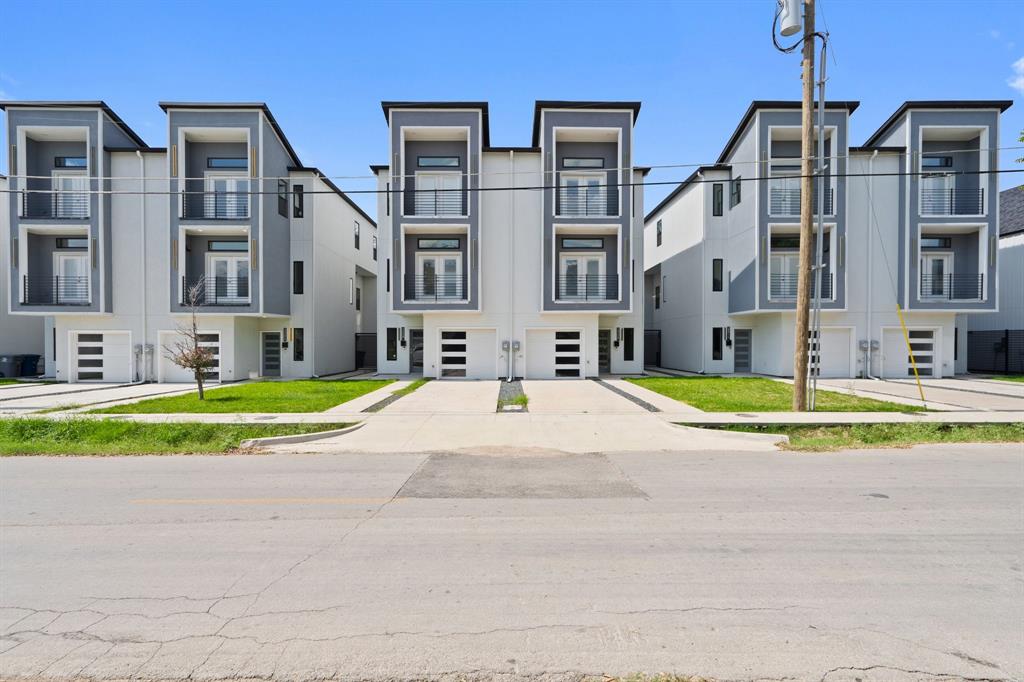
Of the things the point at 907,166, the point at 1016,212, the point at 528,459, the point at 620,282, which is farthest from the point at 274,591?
the point at 1016,212

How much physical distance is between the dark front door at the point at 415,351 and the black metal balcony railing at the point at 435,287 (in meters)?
2.64

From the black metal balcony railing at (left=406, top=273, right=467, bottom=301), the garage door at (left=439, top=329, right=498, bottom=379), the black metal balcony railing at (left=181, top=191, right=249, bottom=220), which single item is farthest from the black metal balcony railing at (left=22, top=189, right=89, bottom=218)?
the garage door at (left=439, top=329, right=498, bottom=379)

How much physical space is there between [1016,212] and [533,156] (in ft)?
98.9

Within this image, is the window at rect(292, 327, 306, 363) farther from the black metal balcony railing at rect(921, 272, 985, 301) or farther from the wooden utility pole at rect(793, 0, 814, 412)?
the black metal balcony railing at rect(921, 272, 985, 301)

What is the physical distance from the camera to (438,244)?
2439 centimetres

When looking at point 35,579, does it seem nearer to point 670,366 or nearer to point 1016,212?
point 670,366

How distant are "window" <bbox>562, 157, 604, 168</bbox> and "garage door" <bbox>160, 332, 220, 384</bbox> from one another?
17878 millimetres

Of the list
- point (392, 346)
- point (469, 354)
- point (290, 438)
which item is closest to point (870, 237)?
point (469, 354)

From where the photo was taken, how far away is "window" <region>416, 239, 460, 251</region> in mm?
24297

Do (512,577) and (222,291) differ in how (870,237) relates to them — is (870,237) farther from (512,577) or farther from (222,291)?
(222,291)

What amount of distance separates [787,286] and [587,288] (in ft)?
30.2

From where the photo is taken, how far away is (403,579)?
432 cm

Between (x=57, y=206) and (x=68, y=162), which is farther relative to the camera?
(x=68, y=162)

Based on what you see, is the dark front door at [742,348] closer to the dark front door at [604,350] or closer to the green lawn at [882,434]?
the dark front door at [604,350]
